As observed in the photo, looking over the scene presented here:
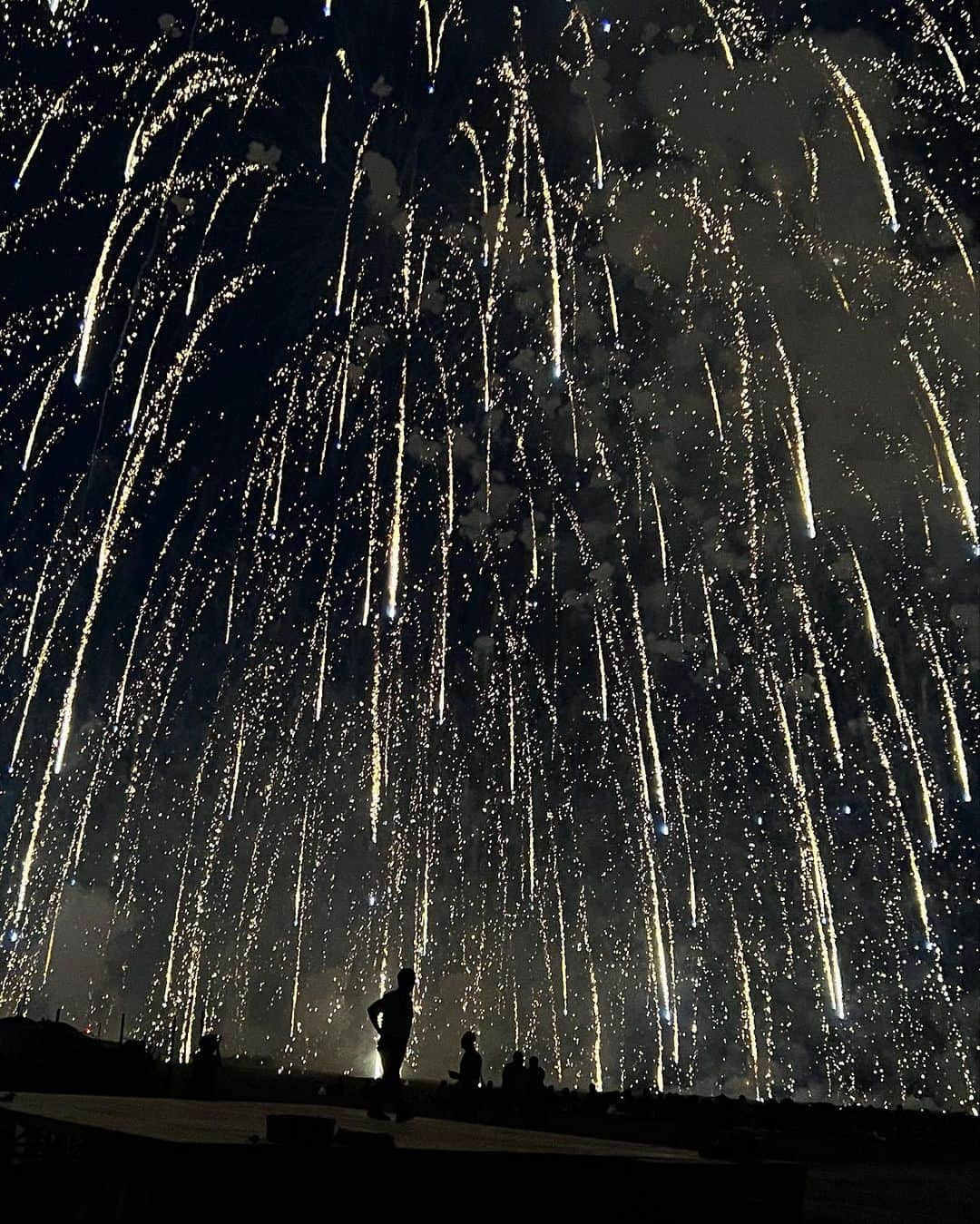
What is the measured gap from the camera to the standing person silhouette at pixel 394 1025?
13289 millimetres

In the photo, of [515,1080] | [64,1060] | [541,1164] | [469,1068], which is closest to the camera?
[541,1164]

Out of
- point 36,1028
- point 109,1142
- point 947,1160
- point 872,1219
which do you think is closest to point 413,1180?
point 109,1142

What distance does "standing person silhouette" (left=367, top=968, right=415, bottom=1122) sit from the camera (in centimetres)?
1329

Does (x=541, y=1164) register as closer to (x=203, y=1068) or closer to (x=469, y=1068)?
(x=469, y=1068)

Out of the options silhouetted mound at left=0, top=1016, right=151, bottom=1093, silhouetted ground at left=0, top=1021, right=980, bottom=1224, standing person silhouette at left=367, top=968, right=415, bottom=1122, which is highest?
silhouetted mound at left=0, top=1016, right=151, bottom=1093

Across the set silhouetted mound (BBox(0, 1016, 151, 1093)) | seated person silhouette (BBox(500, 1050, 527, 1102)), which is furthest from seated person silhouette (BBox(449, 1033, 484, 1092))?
silhouetted mound (BBox(0, 1016, 151, 1093))

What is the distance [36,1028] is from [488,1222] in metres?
24.4

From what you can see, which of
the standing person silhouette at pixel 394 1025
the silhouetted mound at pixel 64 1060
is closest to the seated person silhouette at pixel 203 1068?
the silhouetted mound at pixel 64 1060

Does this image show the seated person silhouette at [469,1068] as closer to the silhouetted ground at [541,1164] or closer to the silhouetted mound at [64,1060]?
the silhouetted ground at [541,1164]

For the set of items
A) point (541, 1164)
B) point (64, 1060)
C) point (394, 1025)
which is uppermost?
point (64, 1060)

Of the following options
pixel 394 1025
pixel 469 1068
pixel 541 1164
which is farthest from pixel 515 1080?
pixel 541 1164

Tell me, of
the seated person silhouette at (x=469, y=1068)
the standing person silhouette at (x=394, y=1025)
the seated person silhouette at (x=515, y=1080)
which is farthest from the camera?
the seated person silhouette at (x=515, y=1080)

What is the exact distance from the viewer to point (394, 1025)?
541 inches

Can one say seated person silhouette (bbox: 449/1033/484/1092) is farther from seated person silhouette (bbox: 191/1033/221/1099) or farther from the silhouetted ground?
seated person silhouette (bbox: 191/1033/221/1099)
